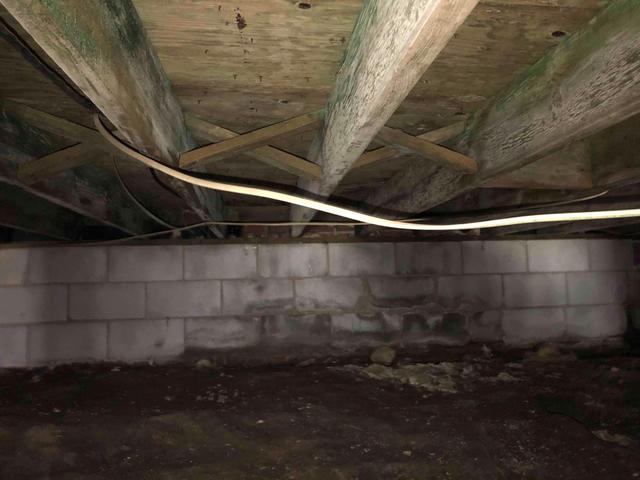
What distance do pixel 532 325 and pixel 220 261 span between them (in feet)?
8.46

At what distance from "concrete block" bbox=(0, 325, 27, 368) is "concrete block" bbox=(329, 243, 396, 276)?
2.26m

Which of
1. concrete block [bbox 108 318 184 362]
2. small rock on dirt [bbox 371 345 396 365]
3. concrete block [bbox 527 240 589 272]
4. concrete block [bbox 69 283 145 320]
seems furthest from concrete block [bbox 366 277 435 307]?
concrete block [bbox 69 283 145 320]

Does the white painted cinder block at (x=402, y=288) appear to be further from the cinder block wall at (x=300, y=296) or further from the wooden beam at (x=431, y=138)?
the wooden beam at (x=431, y=138)

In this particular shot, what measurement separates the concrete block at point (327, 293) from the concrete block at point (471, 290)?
70cm

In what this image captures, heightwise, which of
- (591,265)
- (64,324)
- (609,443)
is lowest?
(609,443)

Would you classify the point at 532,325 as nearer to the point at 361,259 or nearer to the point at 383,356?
the point at 383,356

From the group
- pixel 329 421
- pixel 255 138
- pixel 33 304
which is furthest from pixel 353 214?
pixel 33 304

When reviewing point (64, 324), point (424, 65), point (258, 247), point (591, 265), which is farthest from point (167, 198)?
point (591, 265)

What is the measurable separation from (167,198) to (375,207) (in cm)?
127

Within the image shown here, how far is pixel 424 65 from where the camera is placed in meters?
Answer: 0.73

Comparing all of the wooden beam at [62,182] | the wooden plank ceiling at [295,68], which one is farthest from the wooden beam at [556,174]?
the wooden beam at [62,182]

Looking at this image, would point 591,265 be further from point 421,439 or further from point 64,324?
point 64,324

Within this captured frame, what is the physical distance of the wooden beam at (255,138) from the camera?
4.39ft

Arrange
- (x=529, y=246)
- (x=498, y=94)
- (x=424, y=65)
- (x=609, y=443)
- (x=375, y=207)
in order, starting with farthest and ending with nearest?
1. (x=529, y=246)
2. (x=375, y=207)
3. (x=609, y=443)
4. (x=498, y=94)
5. (x=424, y=65)
